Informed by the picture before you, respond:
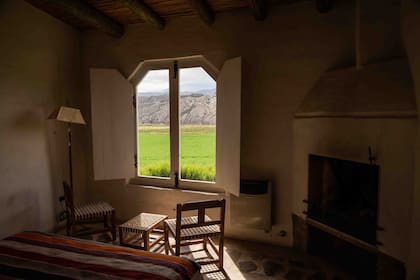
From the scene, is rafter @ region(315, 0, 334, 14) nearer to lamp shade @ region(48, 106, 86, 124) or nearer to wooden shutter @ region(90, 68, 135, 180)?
wooden shutter @ region(90, 68, 135, 180)

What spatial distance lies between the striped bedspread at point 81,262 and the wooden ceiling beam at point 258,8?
96.6 inches

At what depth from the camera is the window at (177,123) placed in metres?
3.21

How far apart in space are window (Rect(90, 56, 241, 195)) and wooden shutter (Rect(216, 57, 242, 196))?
0.13 feet

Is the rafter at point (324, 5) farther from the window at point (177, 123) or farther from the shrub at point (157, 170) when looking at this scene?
the shrub at point (157, 170)

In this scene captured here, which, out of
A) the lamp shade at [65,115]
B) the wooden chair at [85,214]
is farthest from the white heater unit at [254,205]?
the lamp shade at [65,115]

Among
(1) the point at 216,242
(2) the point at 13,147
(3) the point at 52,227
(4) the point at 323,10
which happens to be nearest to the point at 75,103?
(2) the point at 13,147

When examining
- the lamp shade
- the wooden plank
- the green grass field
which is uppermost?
the lamp shade

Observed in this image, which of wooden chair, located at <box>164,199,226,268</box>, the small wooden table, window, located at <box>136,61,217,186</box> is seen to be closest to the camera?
wooden chair, located at <box>164,199,226,268</box>

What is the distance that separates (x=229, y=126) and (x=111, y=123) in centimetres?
169

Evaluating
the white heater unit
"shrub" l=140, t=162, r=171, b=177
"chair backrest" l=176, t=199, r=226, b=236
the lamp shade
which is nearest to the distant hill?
"shrub" l=140, t=162, r=171, b=177

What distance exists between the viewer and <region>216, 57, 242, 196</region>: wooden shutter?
2748 mm

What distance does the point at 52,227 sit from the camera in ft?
10.4

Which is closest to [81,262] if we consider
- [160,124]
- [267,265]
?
[267,265]

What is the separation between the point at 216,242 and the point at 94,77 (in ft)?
8.87
